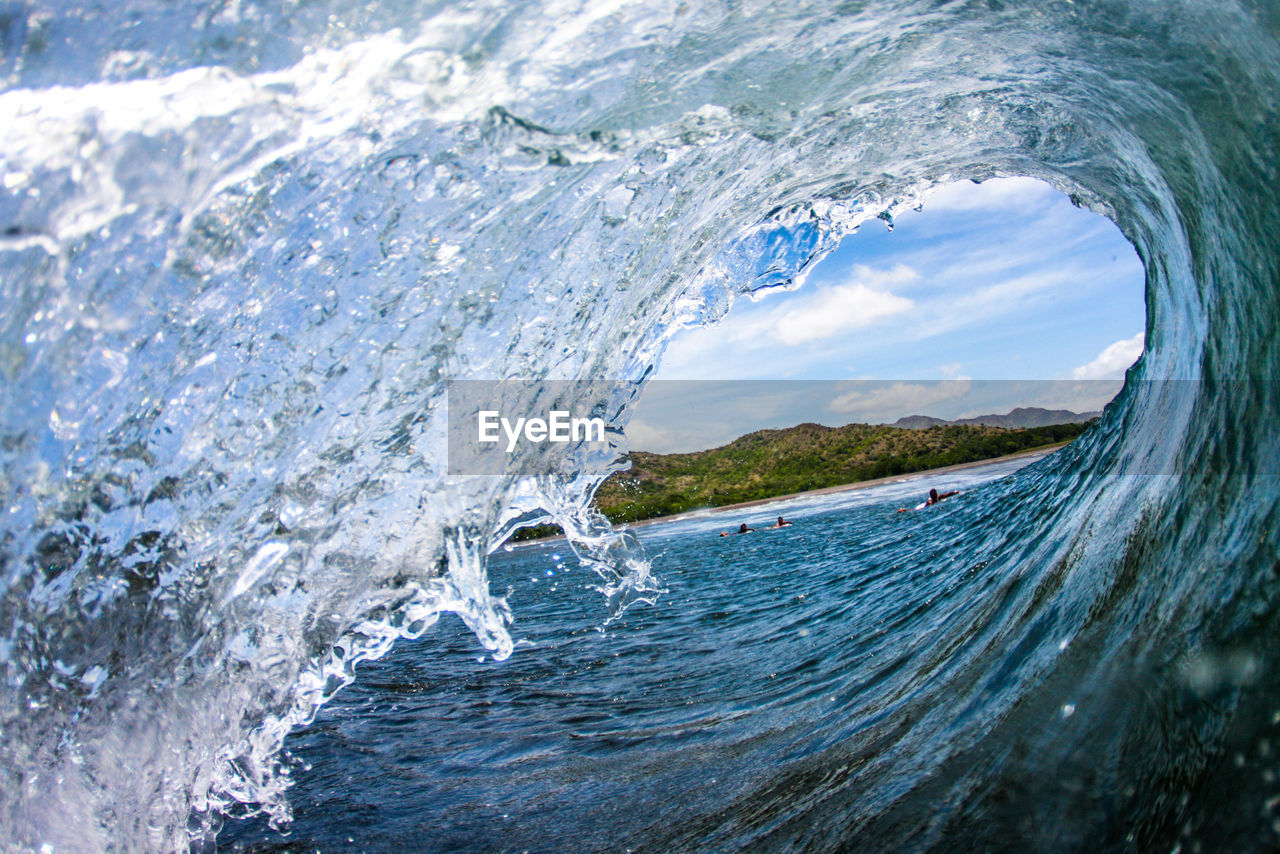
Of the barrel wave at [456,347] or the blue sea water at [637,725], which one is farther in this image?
the blue sea water at [637,725]

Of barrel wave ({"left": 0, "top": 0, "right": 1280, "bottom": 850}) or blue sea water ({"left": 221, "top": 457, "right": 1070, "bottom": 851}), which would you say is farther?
blue sea water ({"left": 221, "top": 457, "right": 1070, "bottom": 851})

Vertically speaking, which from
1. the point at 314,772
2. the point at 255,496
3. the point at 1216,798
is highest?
the point at 255,496

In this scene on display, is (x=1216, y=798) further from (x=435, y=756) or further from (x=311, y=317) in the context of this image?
(x=435, y=756)

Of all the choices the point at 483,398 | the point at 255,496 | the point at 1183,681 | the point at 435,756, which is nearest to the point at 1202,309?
the point at 1183,681

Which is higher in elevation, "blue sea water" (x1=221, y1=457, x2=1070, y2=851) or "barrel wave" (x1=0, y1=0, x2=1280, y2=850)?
"barrel wave" (x1=0, y1=0, x2=1280, y2=850)

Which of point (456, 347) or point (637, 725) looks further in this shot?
point (637, 725)

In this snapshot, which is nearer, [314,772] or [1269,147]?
[1269,147]

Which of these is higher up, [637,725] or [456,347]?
[456,347]

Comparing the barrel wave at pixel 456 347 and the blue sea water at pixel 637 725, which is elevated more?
the barrel wave at pixel 456 347
